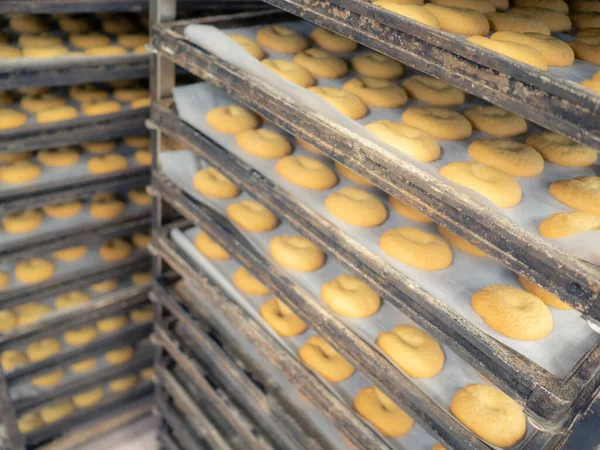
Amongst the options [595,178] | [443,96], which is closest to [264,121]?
[443,96]

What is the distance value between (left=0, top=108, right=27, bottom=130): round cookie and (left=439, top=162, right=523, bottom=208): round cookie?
1627 mm

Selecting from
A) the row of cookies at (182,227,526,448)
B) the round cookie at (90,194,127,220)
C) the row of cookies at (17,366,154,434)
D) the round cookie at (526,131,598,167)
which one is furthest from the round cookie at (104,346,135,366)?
the round cookie at (526,131,598,167)

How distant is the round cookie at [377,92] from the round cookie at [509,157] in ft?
0.95

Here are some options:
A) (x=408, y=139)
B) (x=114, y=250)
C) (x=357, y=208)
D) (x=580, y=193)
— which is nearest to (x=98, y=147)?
(x=114, y=250)

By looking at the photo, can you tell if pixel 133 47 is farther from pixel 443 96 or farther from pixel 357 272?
pixel 357 272

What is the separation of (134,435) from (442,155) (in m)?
2.40

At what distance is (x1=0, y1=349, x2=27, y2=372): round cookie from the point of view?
2215 mm

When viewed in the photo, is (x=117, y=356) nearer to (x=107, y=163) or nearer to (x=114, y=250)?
(x=114, y=250)

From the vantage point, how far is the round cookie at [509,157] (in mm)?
1244

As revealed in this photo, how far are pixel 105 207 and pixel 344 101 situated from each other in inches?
55.8

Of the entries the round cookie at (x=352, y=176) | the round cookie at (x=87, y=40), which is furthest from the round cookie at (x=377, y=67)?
the round cookie at (x=87, y=40)

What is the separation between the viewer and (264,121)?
1.84m

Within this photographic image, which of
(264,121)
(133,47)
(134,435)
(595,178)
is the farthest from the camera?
(134,435)

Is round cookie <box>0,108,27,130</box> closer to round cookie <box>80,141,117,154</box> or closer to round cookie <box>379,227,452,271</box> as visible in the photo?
round cookie <box>80,141,117,154</box>
